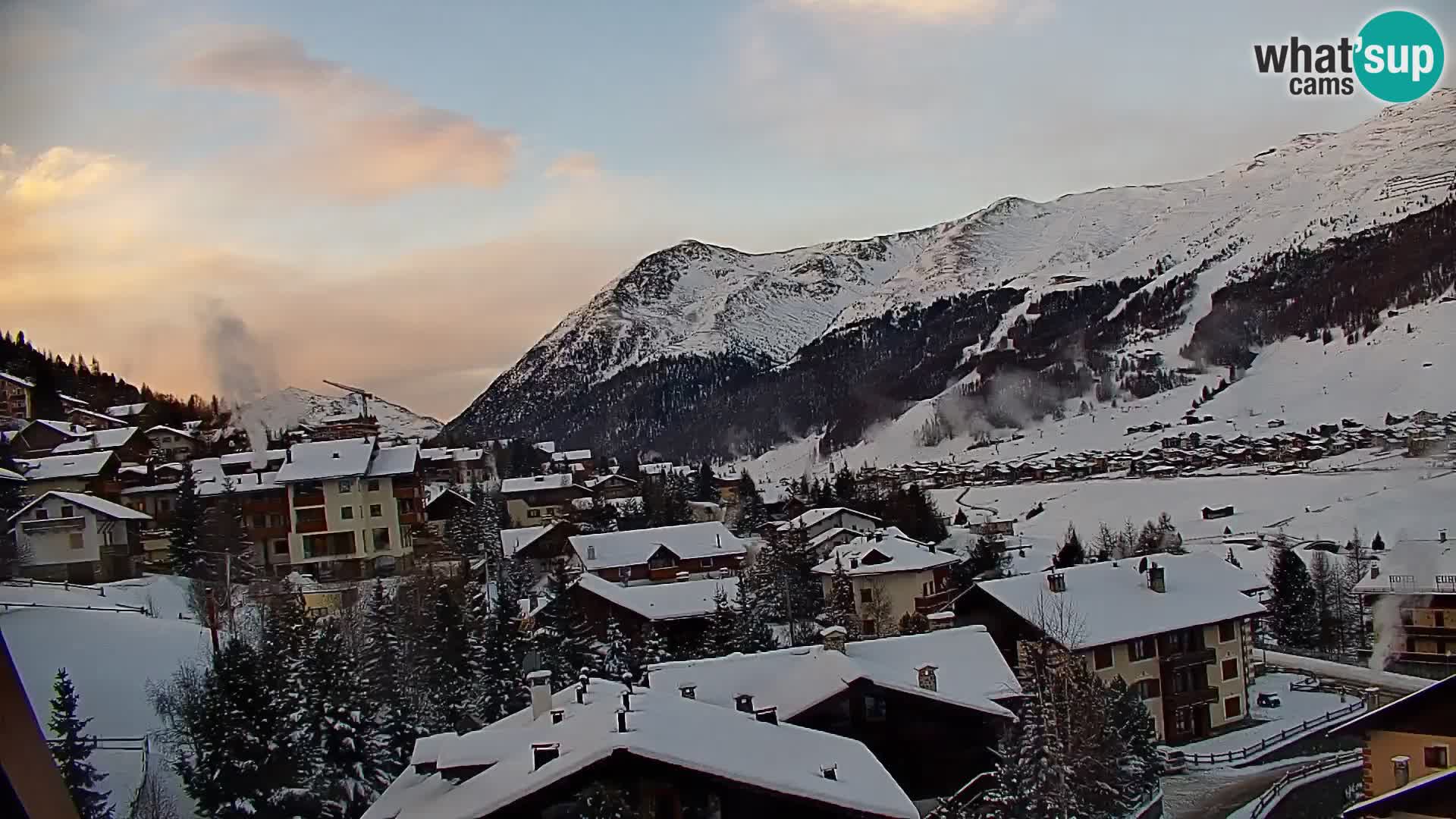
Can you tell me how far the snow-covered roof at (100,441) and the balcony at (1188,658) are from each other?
5.78 metres

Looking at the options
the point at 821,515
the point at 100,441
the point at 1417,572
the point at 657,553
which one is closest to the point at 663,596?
the point at 657,553

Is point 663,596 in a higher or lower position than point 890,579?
higher

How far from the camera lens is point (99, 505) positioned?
5691 mm

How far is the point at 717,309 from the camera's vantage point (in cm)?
2748

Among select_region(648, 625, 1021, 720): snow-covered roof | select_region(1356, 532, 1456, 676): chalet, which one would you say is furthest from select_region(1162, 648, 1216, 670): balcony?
select_region(648, 625, 1021, 720): snow-covered roof

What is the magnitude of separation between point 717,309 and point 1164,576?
2147 centimetres

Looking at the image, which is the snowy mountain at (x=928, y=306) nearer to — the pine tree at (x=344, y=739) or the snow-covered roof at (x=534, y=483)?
the snow-covered roof at (x=534, y=483)

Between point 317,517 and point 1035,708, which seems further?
point 317,517

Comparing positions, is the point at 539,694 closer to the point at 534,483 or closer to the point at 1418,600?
the point at 1418,600

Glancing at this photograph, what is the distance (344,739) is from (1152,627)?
13.8 ft

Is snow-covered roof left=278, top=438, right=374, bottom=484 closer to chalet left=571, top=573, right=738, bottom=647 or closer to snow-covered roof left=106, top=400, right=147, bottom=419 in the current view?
snow-covered roof left=106, top=400, right=147, bottom=419

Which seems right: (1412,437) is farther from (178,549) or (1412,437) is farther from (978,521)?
(178,549)

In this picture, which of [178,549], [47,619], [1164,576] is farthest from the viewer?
[1164,576]

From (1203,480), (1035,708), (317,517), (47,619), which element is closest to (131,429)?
(317,517)
